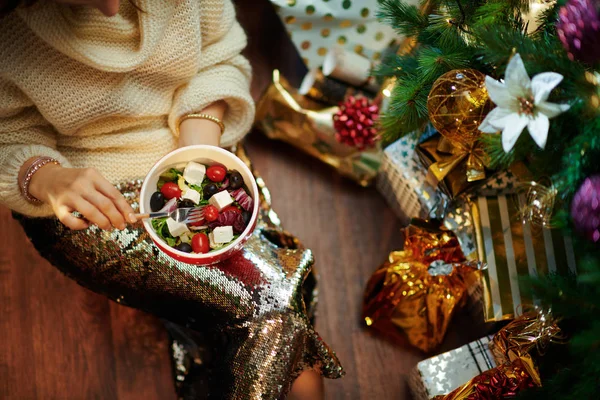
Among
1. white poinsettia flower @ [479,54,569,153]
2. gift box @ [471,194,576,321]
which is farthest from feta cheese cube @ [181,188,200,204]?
gift box @ [471,194,576,321]

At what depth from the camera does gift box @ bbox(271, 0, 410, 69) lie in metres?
1.25

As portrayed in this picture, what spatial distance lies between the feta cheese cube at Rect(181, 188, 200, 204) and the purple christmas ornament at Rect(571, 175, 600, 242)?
498mm

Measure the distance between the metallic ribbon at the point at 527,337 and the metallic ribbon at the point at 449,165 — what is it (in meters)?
0.25

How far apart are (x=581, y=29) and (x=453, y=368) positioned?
0.69 meters

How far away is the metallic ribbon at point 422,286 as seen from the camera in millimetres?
1091

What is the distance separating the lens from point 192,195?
0.80m

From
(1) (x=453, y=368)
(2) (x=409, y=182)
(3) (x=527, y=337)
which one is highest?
(2) (x=409, y=182)

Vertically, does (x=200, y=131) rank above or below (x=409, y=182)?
above

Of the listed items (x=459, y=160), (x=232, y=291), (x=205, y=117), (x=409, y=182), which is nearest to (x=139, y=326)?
(x=232, y=291)

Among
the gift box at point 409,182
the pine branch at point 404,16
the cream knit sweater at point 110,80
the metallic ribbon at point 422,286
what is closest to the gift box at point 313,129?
the gift box at point 409,182

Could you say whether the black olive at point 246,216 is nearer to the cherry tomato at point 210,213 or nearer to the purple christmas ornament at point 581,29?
the cherry tomato at point 210,213

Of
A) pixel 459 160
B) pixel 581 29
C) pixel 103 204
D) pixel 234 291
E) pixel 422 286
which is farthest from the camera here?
pixel 422 286

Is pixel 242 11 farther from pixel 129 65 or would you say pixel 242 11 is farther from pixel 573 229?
pixel 573 229

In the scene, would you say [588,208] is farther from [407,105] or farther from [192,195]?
[192,195]
